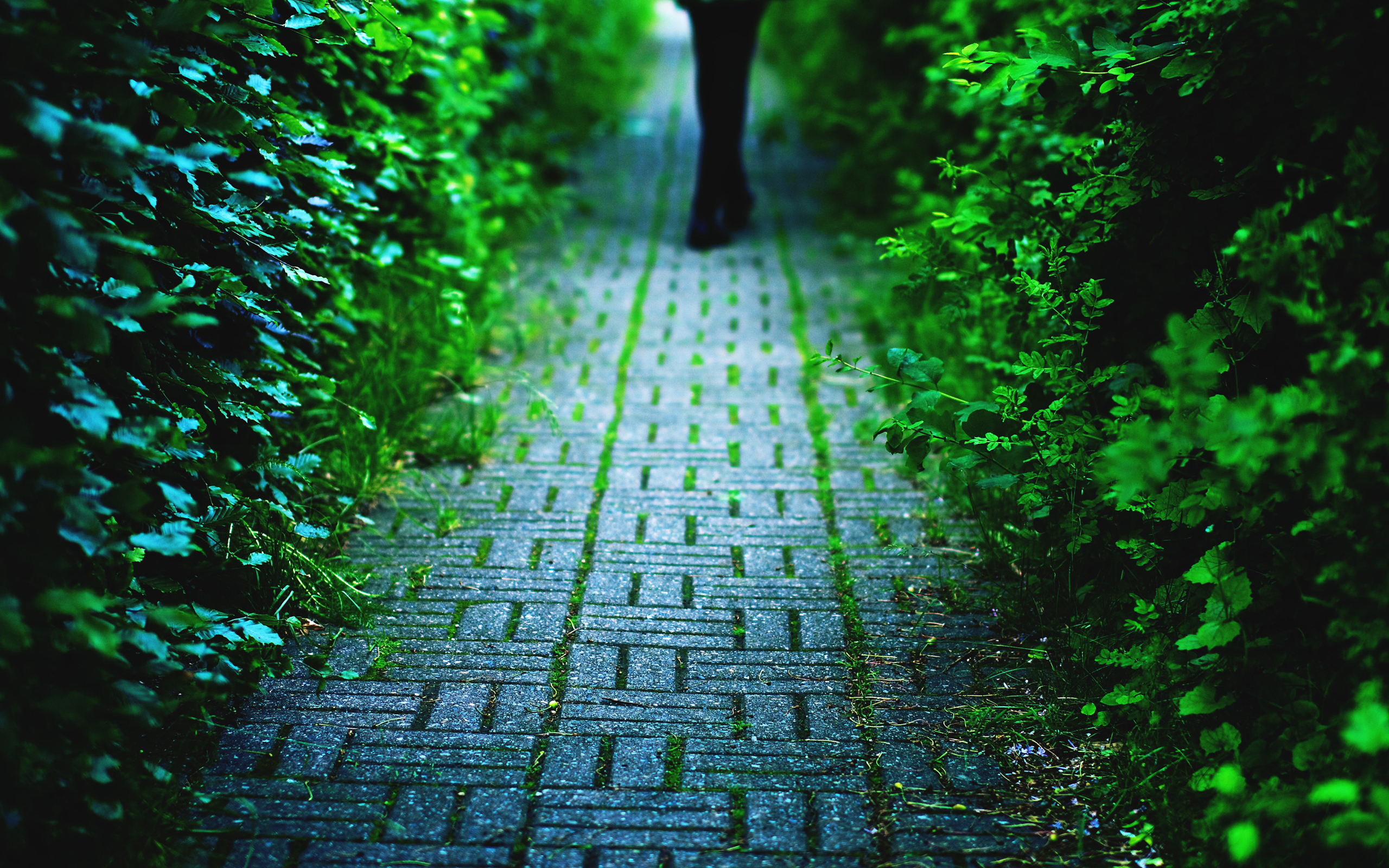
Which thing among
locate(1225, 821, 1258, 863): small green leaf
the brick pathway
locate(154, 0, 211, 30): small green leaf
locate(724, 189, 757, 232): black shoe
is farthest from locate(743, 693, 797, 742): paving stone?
locate(724, 189, 757, 232): black shoe

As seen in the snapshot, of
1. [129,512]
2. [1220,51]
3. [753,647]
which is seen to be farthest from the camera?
[753,647]

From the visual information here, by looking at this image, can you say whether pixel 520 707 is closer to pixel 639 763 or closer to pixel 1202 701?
pixel 639 763

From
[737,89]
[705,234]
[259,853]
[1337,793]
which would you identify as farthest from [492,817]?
[737,89]

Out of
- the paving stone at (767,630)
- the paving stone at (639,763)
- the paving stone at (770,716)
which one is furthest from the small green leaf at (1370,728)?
the paving stone at (767,630)

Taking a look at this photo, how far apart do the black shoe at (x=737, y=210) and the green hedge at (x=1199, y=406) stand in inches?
136

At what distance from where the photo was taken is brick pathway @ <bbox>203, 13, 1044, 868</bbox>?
6.61ft

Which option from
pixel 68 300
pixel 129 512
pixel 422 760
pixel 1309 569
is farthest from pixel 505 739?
pixel 1309 569

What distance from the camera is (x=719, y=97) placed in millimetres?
5820

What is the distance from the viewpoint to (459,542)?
3.09m

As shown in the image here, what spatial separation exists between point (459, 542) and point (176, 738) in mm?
1022

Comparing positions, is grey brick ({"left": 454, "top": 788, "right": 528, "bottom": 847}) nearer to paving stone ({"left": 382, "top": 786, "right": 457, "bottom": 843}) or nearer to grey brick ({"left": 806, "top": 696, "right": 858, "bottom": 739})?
paving stone ({"left": 382, "top": 786, "right": 457, "bottom": 843})

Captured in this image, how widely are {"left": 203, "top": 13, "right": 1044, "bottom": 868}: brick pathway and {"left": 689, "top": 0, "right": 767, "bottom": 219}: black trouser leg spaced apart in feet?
6.53

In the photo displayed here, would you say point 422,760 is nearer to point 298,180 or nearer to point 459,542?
point 459,542

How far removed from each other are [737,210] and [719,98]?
2.64 feet
